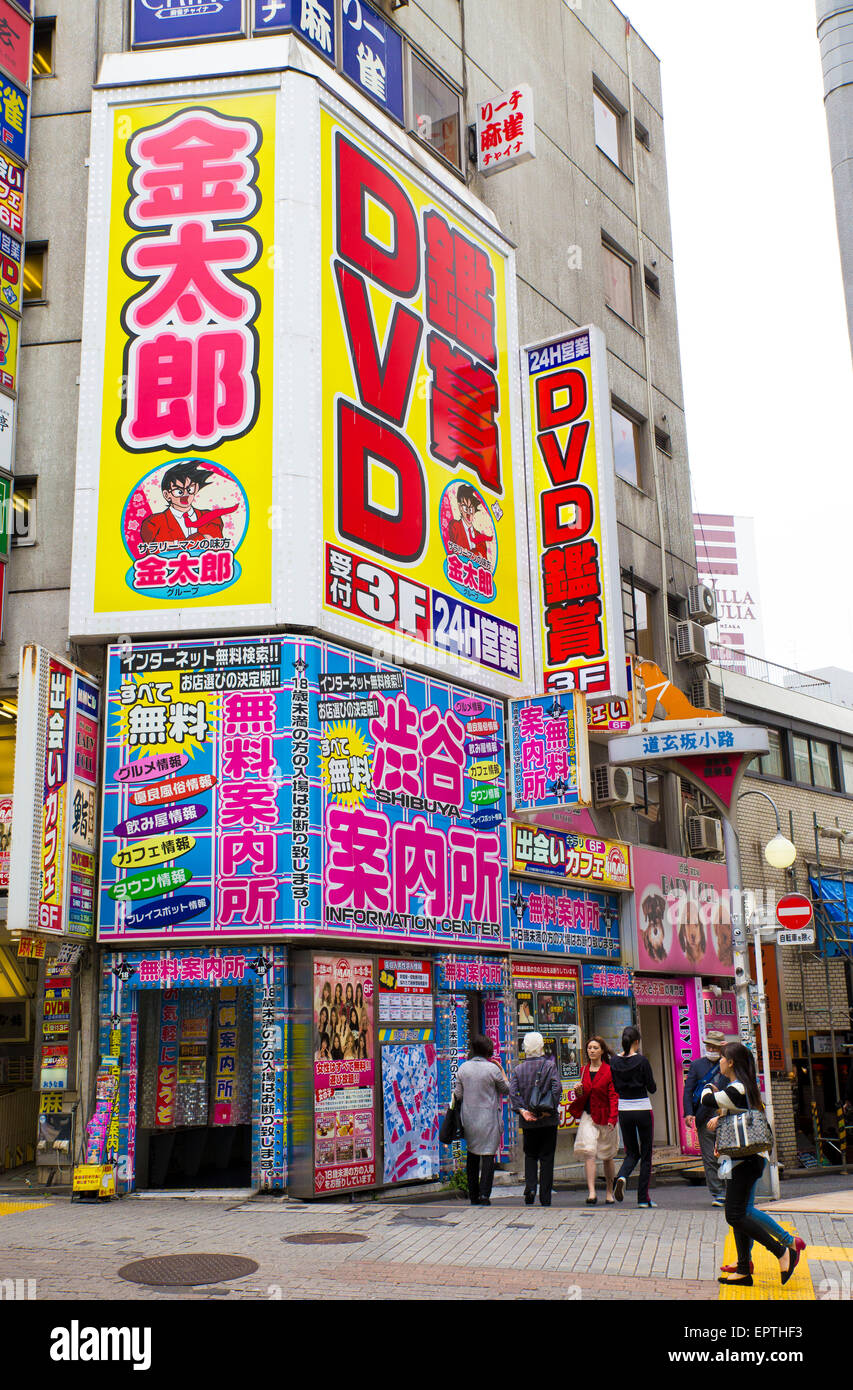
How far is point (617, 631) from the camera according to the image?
2080 centimetres

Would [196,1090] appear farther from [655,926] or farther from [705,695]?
[705,695]


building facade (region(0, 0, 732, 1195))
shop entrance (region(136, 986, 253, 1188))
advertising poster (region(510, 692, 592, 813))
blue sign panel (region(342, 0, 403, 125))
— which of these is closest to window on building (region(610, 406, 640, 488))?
building facade (region(0, 0, 732, 1195))

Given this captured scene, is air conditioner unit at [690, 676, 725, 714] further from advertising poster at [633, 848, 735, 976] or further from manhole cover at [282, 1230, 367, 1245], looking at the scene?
manhole cover at [282, 1230, 367, 1245]

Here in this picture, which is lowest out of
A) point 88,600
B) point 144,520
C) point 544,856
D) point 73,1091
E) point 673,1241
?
point 673,1241

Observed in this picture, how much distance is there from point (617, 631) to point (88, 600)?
8780mm

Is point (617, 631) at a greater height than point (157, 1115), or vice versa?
point (617, 631)

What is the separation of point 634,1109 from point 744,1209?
5.52 meters

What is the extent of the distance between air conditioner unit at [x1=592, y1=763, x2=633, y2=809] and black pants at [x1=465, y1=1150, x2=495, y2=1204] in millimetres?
10273

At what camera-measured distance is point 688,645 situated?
2792 cm

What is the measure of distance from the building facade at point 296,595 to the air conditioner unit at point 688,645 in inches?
240

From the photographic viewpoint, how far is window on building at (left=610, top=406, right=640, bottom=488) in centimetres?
2752

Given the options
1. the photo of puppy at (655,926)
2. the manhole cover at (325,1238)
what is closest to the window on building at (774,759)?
the photo of puppy at (655,926)
